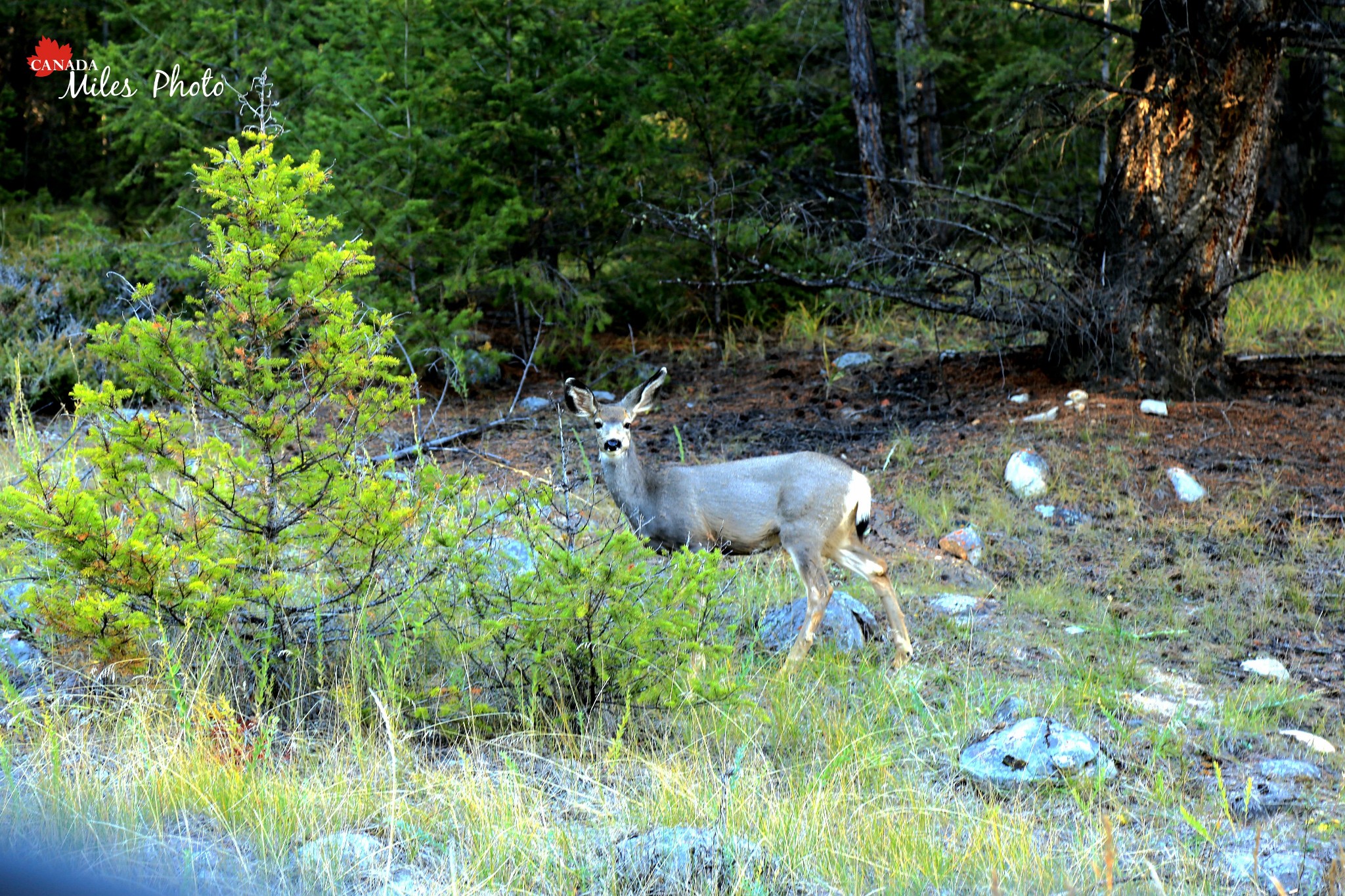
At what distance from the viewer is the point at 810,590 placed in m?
6.21

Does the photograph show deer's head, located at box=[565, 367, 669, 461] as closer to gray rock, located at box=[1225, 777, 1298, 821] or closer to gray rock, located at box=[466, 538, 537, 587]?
gray rock, located at box=[466, 538, 537, 587]

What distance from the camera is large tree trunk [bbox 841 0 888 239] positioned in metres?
13.2

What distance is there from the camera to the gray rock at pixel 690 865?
3645 mm

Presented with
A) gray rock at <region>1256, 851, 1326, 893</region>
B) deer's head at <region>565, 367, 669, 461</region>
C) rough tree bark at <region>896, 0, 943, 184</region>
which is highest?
rough tree bark at <region>896, 0, 943, 184</region>

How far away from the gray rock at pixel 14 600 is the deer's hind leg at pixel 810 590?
328 cm

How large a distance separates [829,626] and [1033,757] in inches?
74.7

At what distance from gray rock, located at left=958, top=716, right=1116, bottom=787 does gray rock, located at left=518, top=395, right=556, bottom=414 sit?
6.75 metres

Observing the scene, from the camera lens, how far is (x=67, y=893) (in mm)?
1104

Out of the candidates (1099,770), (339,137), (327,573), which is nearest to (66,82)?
(339,137)

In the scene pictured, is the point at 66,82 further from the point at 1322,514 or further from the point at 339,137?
the point at 1322,514

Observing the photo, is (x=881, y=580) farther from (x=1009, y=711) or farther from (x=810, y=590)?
(x=1009, y=711)

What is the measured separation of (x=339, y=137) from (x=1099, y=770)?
8.60m

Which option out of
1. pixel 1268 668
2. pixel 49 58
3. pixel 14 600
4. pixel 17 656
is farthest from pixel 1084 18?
pixel 49 58

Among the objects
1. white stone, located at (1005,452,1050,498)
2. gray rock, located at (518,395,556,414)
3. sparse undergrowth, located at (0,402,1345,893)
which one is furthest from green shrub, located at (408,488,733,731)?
gray rock, located at (518,395,556,414)
